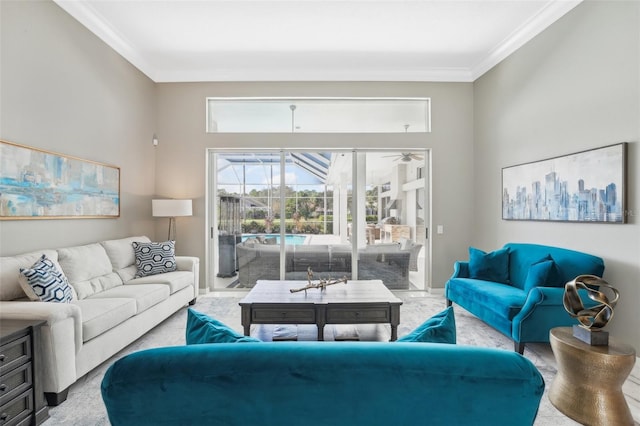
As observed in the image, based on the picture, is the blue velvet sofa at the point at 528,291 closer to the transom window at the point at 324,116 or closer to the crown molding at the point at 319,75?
the transom window at the point at 324,116

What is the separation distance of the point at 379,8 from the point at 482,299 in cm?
328

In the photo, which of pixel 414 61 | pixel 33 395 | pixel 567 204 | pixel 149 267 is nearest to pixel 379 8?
pixel 414 61

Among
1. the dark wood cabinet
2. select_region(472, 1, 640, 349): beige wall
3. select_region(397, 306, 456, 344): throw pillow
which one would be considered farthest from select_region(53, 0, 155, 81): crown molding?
select_region(472, 1, 640, 349): beige wall

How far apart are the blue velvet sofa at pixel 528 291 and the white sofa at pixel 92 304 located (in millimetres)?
3370

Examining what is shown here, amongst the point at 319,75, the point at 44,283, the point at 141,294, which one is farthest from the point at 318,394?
the point at 319,75

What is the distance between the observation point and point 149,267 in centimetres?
372

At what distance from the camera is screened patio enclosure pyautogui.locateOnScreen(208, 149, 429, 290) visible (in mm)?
4906

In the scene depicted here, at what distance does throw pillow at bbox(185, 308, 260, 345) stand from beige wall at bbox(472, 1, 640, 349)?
10.7 feet

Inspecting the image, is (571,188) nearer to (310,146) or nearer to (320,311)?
(320,311)

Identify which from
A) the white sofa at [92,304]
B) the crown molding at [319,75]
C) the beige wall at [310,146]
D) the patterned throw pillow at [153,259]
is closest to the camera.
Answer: the white sofa at [92,304]

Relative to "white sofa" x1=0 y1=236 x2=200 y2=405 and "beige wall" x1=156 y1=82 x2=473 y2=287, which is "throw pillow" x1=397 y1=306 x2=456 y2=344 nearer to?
"white sofa" x1=0 y1=236 x2=200 y2=405

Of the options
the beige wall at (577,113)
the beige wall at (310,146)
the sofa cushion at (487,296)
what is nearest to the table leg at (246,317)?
the sofa cushion at (487,296)

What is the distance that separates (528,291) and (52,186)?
15.3 ft

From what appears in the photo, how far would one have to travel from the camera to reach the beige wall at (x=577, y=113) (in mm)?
2570
